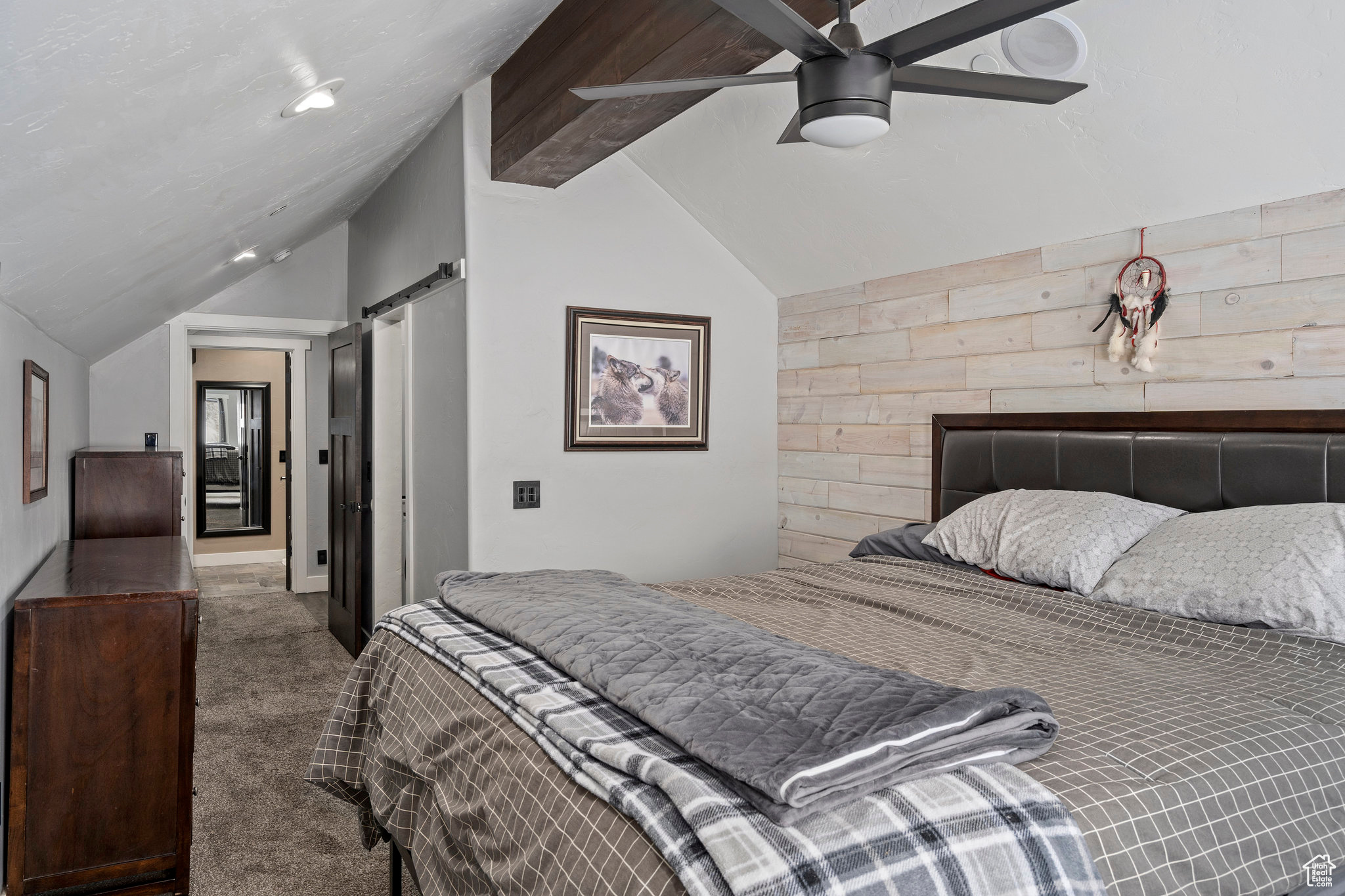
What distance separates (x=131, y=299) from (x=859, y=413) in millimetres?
2996

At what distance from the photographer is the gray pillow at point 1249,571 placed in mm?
1891

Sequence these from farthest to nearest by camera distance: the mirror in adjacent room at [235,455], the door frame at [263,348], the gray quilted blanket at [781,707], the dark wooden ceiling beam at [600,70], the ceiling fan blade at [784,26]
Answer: the mirror in adjacent room at [235,455] → the door frame at [263,348] → the dark wooden ceiling beam at [600,70] → the ceiling fan blade at [784,26] → the gray quilted blanket at [781,707]

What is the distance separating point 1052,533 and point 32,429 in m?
3.05

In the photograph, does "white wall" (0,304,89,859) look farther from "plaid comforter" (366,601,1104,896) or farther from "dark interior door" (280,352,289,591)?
"dark interior door" (280,352,289,591)

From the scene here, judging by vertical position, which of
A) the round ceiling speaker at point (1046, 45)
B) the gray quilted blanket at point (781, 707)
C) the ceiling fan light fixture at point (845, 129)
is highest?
the round ceiling speaker at point (1046, 45)

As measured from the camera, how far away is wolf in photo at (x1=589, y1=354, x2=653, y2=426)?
3754mm

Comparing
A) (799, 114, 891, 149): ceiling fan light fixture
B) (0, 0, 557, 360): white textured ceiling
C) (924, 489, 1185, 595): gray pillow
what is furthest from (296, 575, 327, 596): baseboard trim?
(799, 114, 891, 149): ceiling fan light fixture

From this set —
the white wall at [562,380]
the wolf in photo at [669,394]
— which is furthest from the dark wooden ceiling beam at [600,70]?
the wolf in photo at [669,394]

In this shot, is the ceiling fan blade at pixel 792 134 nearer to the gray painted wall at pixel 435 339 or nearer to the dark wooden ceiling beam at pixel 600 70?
the dark wooden ceiling beam at pixel 600 70

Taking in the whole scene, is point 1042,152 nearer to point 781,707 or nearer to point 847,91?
point 847,91

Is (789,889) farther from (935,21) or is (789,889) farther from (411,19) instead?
(411,19)

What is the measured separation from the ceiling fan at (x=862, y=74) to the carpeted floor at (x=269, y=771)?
7.12 feet

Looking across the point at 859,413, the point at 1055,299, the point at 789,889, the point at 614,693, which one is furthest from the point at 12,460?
the point at 1055,299

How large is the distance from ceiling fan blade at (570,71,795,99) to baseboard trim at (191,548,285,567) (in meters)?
7.62
